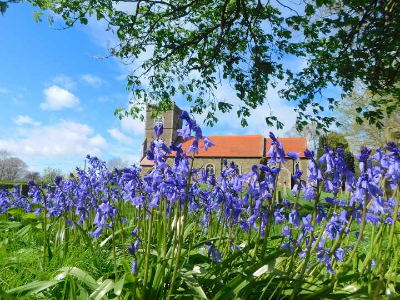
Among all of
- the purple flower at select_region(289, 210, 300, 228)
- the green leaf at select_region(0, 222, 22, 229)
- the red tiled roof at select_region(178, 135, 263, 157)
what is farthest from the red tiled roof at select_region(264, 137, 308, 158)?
the purple flower at select_region(289, 210, 300, 228)

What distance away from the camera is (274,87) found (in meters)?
8.70

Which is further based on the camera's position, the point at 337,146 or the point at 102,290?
the point at 337,146

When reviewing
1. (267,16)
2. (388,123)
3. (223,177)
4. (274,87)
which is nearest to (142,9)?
(267,16)

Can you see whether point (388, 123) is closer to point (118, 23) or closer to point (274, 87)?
point (274, 87)

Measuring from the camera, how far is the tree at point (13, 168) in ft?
236

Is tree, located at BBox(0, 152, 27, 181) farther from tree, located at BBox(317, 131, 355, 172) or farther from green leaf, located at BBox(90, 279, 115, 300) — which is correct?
green leaf, located at BBox(90, 279, 115, 300)

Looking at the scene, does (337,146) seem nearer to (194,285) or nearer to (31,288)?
(194,285)

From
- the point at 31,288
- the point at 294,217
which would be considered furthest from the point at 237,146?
the point at 31,288

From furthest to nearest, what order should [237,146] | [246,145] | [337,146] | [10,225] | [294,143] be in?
[237,146]
[246,145]
[294,143]
[10,225]
[337,146]

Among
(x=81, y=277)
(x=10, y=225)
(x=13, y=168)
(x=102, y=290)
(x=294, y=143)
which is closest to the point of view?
(x=102, y=290)

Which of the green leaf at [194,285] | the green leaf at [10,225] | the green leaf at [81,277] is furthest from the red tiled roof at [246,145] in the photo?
the green leaf at [194,285]

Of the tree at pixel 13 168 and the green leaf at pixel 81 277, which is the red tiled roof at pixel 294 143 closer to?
the green leaf at pixel 81 277

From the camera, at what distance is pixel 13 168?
245ft

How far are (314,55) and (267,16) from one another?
1564mm
